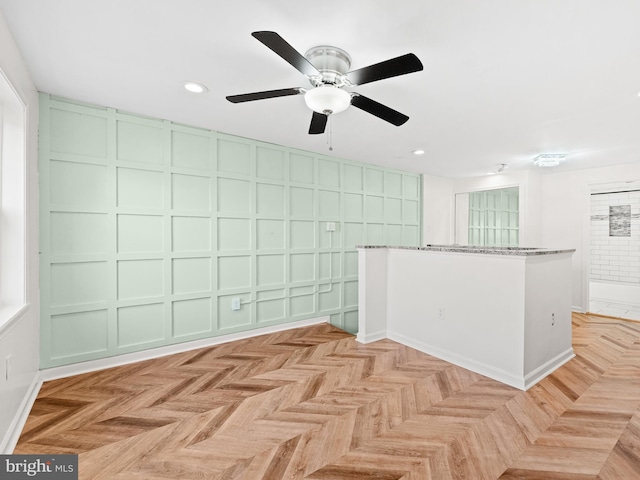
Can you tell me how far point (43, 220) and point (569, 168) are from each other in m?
6.79

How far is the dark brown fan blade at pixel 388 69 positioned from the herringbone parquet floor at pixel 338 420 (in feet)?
6.90

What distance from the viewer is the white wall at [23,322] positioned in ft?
5.64

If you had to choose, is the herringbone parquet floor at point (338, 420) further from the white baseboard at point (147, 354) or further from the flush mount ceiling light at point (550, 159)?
the flush mount ceiling light at point (550, 159)

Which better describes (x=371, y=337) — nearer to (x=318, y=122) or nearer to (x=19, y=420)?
(x=318, y=122)

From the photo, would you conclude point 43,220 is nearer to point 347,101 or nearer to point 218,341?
point 218,341

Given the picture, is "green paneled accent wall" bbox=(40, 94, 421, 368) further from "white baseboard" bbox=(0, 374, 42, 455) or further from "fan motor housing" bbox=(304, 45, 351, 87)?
"fan motor housing" bbox=(304, 45, 351, 87)

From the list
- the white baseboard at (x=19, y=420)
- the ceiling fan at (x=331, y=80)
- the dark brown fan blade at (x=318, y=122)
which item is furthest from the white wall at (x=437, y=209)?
the white baseboard at (x=19, y=420)

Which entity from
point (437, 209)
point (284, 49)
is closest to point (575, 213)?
point (437, 209)

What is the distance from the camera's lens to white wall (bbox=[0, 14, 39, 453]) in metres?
1.72

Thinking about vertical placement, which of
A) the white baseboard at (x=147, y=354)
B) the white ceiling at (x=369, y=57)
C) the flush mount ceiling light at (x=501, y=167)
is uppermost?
the white ceiling at (x=369, y=57)

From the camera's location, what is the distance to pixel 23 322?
2.07m

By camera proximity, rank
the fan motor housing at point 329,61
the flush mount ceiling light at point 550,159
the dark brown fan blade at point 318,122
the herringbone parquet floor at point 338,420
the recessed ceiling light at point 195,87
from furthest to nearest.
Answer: the flush mount ceiling light at point 550,159 < the recessed ceiling light at point 195,87 < the dark brown fan blade at point 318,122 < the fan motor housing at point 329,61 < the herringbone parquet floor at point 338,420

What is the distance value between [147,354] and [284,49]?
3029 millimetres

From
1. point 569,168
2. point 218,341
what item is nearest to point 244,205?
point 218,341
